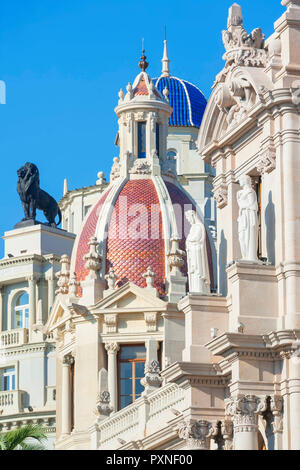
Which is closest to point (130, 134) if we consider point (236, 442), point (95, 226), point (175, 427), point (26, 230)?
point (95, 226)

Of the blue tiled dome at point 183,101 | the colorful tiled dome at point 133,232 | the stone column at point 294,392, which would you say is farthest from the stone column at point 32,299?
the stone column at point 294,392

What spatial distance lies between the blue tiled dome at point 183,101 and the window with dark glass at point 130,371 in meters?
28.9

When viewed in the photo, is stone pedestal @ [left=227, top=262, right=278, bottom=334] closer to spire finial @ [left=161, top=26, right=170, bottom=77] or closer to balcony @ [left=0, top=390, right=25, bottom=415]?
balcony @ [left=0, top=390, right=25, bottom=415]

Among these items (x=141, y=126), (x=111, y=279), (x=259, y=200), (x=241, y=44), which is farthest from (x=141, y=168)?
(x=259, y=200)

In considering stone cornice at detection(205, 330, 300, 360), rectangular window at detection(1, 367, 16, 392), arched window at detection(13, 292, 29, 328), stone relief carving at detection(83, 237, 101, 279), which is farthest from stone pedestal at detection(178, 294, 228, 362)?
arched window at detection(13, 292, 29, 328)

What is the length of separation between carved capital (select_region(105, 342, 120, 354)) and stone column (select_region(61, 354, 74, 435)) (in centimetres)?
262

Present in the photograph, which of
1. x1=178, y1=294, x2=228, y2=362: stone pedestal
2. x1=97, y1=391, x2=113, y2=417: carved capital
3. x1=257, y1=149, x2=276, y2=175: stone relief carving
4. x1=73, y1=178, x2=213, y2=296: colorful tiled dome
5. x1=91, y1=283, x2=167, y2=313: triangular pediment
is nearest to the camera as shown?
x1=257, y1=149, x2=276, y2=175: stone relief carving

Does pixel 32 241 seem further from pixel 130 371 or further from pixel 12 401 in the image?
pixel 130 371

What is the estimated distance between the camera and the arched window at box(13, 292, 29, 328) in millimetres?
89750

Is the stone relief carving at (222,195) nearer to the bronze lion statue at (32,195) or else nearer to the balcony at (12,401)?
the balcony at (12,401)

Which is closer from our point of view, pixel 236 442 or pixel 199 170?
pixel 236 442
